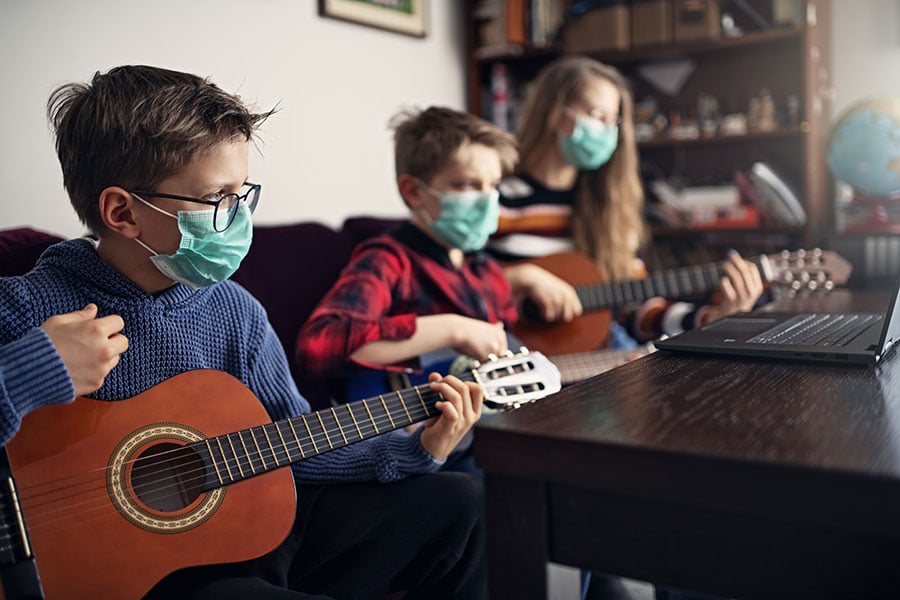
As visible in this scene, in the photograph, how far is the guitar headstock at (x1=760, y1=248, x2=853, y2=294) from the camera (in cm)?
181

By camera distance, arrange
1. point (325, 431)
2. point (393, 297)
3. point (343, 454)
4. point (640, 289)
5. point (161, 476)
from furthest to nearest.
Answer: point (640, 289), point (393, 297), point (343, 454), point (325, 431), point (161, 476)

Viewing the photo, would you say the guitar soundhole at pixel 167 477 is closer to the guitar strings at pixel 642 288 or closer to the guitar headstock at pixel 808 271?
the guitar strings at pixel 642 288

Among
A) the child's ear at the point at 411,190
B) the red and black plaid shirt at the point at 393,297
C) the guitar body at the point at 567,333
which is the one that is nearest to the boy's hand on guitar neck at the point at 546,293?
the guitar body at the point at 567,333

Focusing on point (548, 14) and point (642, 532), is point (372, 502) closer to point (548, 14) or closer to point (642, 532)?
point (642, 532)

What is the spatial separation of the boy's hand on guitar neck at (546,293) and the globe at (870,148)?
962 mm

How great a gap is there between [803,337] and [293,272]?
0.98 m

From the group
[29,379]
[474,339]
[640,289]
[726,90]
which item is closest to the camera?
[29,379]

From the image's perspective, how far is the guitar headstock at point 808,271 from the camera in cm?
181

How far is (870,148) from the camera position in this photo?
222cm

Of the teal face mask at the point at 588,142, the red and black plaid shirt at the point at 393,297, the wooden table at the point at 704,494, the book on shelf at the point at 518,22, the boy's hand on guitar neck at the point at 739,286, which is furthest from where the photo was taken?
the book on shelf at the point at 518,22

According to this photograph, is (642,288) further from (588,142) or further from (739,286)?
(588,142)

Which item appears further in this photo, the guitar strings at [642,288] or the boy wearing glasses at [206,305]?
the guitar strings at [642,288]

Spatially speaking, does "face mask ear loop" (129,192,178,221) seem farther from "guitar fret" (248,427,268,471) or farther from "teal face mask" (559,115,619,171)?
"teal face mask" (559,115,619,171)

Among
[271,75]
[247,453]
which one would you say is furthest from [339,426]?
[271,75]
